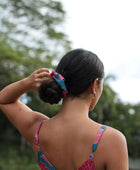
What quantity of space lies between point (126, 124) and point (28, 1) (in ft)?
36.9

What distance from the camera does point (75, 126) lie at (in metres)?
1.21

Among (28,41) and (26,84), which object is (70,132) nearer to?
(26,84)

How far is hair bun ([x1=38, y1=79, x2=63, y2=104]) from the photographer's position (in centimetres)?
124

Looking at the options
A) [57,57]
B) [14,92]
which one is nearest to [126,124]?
[57,57]

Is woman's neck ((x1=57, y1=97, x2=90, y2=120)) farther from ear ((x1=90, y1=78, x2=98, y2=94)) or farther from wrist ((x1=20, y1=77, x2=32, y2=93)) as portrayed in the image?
wrist ((x1=20, y1=77, x2=32, y2=93))

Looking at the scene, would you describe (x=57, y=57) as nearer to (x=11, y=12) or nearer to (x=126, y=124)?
(x=11, y=12)

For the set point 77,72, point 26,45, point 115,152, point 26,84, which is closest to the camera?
point 115,152

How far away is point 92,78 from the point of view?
1.22 metres

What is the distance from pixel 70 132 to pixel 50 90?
216 millimetres

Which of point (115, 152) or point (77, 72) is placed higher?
point (77, 72)

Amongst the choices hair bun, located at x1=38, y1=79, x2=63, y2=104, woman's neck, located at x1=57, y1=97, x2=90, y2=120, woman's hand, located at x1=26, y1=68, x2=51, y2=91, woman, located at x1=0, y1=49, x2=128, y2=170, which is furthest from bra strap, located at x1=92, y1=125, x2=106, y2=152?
woman's hand, located at x1=26, y1=68, x2=51, y2=91

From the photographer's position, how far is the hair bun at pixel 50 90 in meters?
1.24

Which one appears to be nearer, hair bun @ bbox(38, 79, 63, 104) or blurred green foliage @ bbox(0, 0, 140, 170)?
hair bun @ bbox(38, 79, 63, 104)

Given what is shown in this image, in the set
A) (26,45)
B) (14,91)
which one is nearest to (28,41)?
(26,45)
